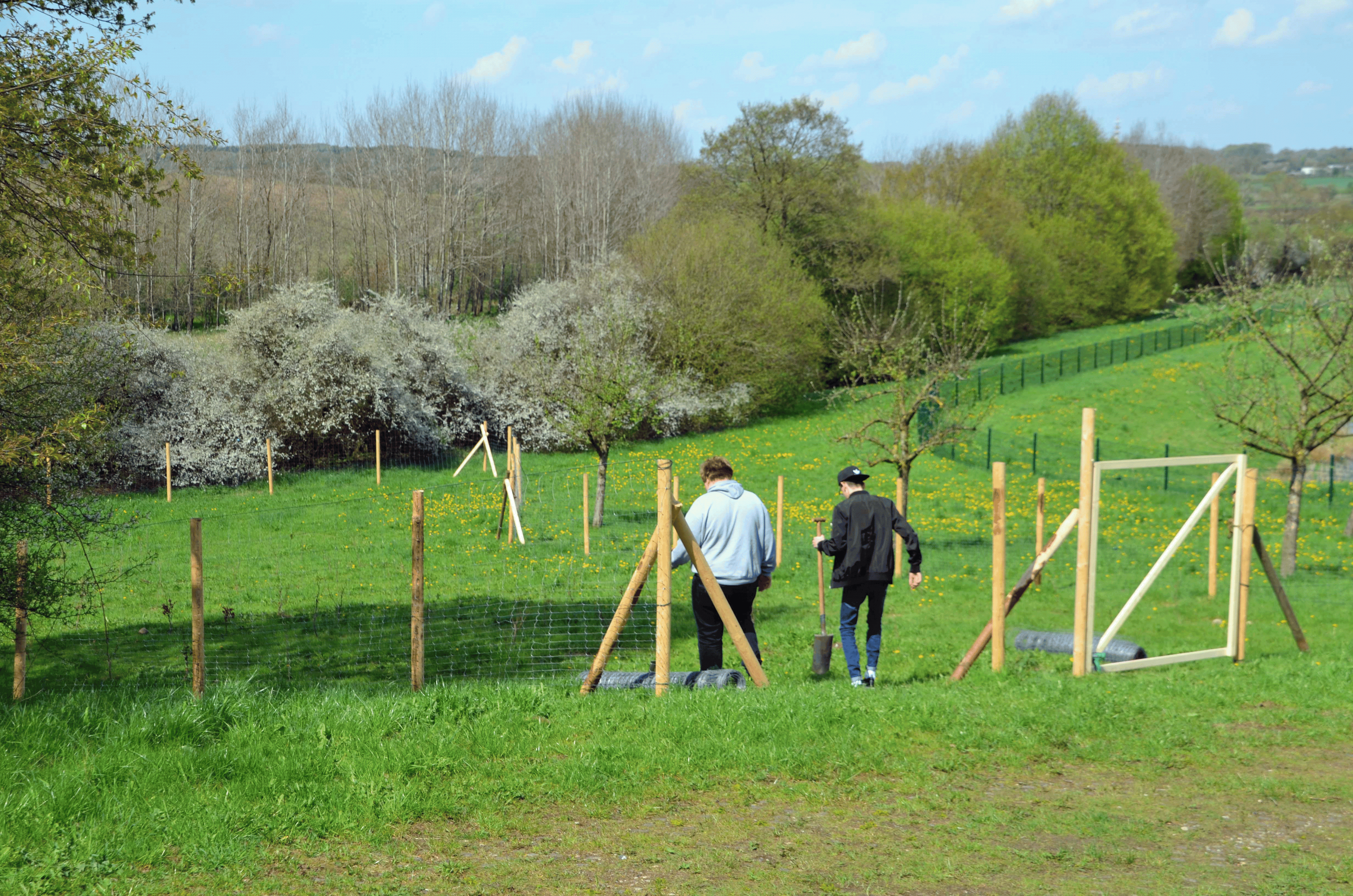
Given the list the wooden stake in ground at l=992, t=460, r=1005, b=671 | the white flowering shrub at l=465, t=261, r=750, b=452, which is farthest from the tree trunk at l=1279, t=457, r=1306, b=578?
the white flowering shrub at l=465, t=261, r=750, b=452

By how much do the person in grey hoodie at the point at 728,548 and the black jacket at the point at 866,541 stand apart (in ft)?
2.10

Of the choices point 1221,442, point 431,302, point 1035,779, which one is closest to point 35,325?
point 1035,779

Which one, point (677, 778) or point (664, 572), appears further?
point (664, 572)

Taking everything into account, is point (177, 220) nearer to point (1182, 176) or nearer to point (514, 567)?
point (514, 567)

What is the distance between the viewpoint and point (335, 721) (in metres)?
6.24

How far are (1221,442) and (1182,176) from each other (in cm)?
5429

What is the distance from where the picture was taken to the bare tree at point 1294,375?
56.3 feet

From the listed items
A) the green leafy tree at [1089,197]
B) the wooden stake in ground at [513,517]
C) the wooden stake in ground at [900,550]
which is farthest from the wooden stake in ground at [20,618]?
the green leafy tree at [1089,197]

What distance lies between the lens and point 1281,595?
983cm

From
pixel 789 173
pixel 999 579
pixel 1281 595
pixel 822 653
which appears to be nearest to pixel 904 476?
pixel 1281 595

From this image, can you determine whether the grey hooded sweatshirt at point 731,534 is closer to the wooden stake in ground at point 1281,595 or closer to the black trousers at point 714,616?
the black trousers at point 714,616

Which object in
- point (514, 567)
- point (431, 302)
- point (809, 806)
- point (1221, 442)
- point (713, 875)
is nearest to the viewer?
point (713, 875)

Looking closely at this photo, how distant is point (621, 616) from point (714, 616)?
117 cm

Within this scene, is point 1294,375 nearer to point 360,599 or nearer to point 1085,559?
point 1085,559
